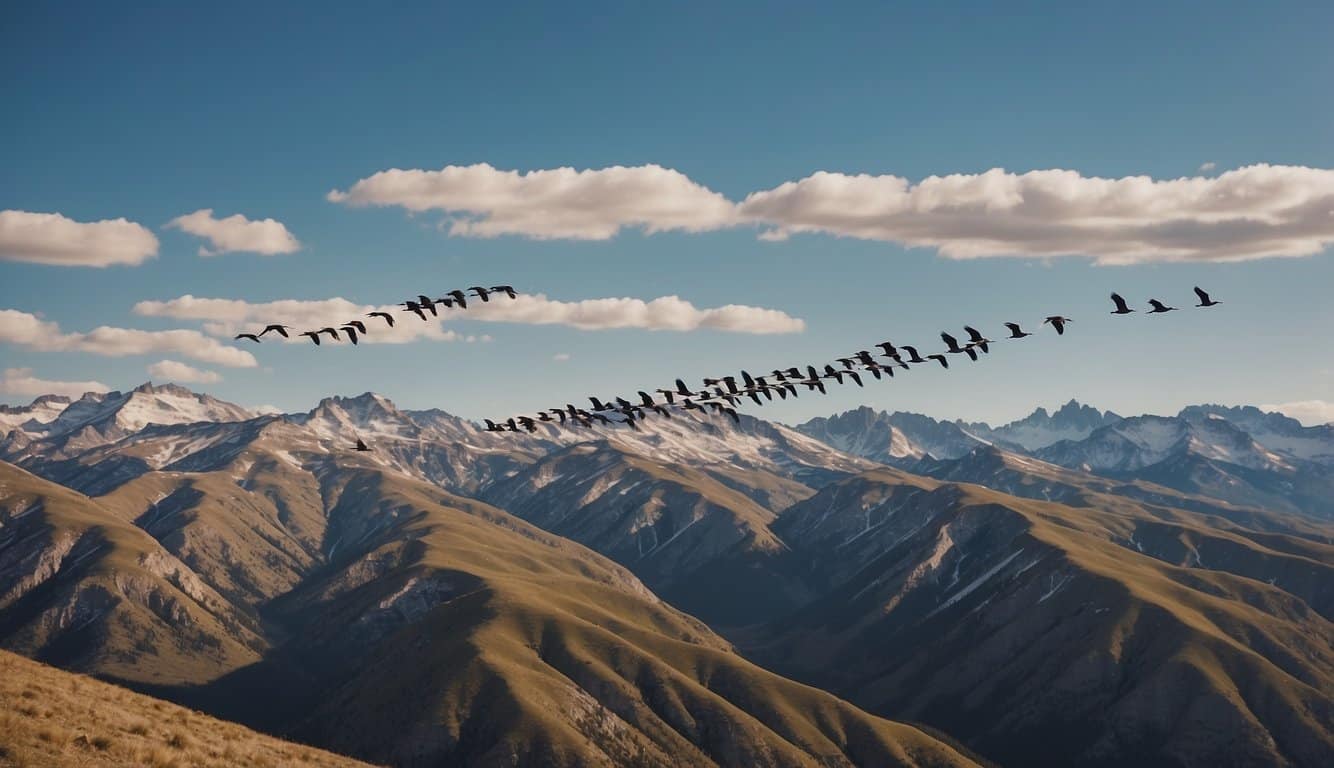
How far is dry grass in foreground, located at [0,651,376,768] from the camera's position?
45375 millimetres

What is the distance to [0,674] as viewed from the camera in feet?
181

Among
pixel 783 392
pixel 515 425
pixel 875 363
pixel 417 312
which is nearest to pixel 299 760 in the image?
pixel 515 425

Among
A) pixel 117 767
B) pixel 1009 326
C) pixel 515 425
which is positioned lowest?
pixel 117 767

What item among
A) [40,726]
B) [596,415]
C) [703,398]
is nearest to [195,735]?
[40,726]

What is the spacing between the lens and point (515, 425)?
62.7 meters

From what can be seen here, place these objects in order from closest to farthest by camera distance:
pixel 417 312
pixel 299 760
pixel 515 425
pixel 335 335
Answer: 1. pixel 335 335
2. pixel 417 312
3. pixel 299 760
4. pixel 515 425

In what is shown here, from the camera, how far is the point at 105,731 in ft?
164

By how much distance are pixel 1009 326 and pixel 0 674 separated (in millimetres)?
52220

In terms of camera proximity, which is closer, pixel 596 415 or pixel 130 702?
pixel 130 702

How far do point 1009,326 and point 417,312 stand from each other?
2824 centimetres

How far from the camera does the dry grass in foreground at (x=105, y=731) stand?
149 feet

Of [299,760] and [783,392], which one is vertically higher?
[783,392]

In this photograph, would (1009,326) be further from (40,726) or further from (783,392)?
(40,726)

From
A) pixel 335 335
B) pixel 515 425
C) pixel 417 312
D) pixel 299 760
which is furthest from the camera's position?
pixel 515 425
